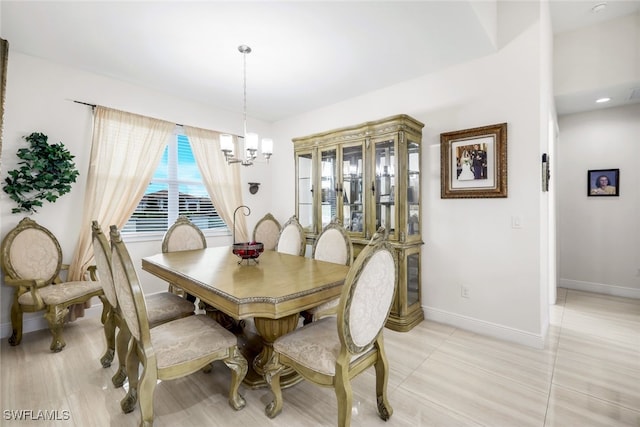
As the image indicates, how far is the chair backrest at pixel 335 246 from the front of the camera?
2582mm

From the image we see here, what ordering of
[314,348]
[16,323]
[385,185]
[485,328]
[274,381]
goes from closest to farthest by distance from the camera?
[314,348]
[274,381]
[16,323]
[485,328]
[385,185]

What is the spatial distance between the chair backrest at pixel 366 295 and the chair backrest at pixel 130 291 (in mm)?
992

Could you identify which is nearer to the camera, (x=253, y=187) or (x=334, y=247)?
(x=334, y=247)

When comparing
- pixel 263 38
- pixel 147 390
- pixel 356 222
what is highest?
pixel 263 38

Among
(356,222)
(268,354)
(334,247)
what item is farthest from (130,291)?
(356,222)

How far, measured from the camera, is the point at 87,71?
304cm

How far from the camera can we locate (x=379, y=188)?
315cm

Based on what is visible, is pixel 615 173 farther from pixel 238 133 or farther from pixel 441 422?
pixel 238 133

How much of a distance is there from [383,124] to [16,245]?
3.68m

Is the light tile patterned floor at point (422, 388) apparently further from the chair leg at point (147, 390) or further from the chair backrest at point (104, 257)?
the chair backrest at point (104, 257)

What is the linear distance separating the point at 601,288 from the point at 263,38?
17.3 ft

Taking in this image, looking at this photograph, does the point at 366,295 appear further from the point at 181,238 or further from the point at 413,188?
the point at 181,238

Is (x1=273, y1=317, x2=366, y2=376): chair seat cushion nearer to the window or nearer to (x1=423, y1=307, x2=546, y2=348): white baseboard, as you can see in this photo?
(x1=423, y1=307, x2=546, y2=348): white baseboard

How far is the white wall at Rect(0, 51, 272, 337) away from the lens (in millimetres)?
2654
